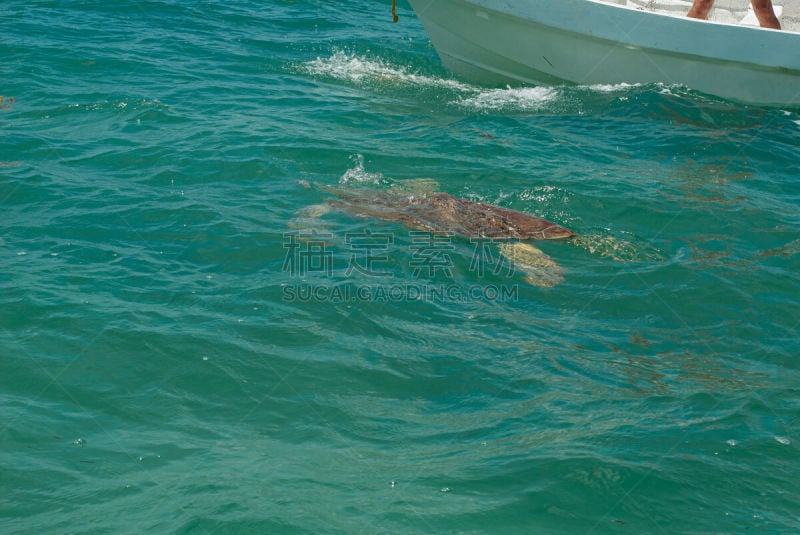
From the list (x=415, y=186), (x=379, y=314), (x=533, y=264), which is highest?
→ (x=415, y=186)

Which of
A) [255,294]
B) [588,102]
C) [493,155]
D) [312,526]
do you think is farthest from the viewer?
[588,102]

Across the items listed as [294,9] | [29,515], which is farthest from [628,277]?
[294,9]

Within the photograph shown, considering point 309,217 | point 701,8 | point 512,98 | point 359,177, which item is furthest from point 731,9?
point 309,217

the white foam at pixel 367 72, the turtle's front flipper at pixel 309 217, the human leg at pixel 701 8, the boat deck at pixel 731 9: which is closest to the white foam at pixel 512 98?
the white foam at pixel 367 72

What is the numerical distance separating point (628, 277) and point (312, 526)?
4071 mm

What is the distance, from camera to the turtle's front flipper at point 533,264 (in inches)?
260

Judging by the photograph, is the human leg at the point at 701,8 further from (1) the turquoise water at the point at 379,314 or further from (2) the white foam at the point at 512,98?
(2) the white foam at the point at 512,98

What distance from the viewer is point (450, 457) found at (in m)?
4.22

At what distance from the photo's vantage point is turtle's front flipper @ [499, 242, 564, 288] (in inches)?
260

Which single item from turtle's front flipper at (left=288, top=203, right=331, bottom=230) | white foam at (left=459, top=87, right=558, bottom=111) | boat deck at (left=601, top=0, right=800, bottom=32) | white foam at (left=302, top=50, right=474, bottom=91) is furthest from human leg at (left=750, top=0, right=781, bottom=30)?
turtle's front flipper at (left=288, top=203, right=331, bottom=230)

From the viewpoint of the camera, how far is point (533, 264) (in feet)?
22.4

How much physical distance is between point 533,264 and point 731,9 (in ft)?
28.3

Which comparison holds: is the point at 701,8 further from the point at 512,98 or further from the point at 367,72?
the point at 367,72

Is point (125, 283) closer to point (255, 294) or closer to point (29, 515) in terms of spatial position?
point (255, 294)
